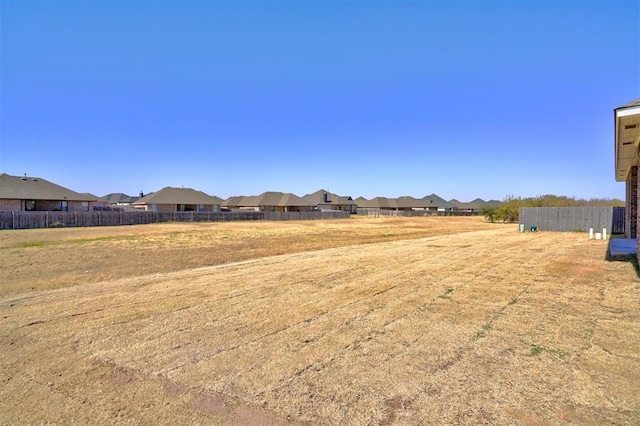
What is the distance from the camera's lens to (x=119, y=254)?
1523 cm

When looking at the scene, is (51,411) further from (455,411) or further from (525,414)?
(525,414)

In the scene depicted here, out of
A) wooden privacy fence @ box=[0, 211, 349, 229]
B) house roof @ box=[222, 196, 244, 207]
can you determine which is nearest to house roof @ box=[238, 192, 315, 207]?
house roof @ box=[222, 196, 244, 207]

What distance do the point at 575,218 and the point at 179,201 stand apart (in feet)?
168

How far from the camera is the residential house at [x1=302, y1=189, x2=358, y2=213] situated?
91938mm

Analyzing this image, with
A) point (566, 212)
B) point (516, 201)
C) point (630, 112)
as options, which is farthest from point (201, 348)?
point (516, 201)

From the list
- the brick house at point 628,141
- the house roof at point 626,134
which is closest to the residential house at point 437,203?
the brick house at point 628,141

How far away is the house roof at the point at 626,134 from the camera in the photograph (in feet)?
24.7

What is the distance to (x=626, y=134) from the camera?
9.91 meters

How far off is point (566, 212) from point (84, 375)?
30684 mm

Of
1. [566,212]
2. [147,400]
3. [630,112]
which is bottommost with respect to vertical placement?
[147,400]

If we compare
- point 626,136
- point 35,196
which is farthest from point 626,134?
point 35,196

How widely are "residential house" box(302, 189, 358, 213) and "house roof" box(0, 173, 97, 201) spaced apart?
53.0m

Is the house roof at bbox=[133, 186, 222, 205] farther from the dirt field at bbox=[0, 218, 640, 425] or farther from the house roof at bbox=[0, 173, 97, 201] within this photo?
the dirt field at bbox=[0, 218, 640, 425]

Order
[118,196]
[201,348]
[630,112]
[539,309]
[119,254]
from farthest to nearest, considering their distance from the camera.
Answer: [118,196] → [119,254] → [630,112] → [539,309] → [201,348]
